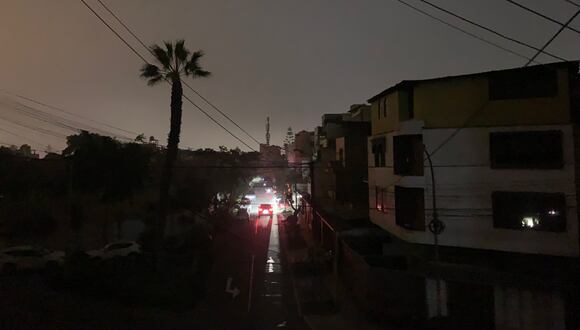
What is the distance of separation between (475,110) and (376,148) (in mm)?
6264

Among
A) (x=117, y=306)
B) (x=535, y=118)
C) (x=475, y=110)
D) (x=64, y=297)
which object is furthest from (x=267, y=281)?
(x=535, y=118)

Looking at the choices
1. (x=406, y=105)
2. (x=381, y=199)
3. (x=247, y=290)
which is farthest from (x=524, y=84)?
(x=247, y=290)

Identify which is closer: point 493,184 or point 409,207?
point 493,184

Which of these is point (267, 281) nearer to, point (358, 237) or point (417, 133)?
point (358, 237)

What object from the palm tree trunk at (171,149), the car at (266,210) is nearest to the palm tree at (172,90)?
the palm tree trunk at (171,149)

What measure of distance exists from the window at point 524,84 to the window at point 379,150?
5952 millimetres

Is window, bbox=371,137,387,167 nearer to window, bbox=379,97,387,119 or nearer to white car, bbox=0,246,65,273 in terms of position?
window, bbox=379,97,387,119

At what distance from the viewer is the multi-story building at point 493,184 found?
14.9 m

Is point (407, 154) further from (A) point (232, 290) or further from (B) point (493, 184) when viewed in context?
(A) point (232, 290)

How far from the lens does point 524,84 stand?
55.7 ft

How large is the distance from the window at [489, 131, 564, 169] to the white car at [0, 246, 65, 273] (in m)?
20.5

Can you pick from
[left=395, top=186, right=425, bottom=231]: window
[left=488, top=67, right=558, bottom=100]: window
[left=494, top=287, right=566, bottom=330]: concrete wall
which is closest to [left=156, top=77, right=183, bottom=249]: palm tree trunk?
[left=395, top=186, right=425, bottom=231]: window

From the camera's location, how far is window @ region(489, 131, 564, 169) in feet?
53.3

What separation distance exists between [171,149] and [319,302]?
10626 millimetres
